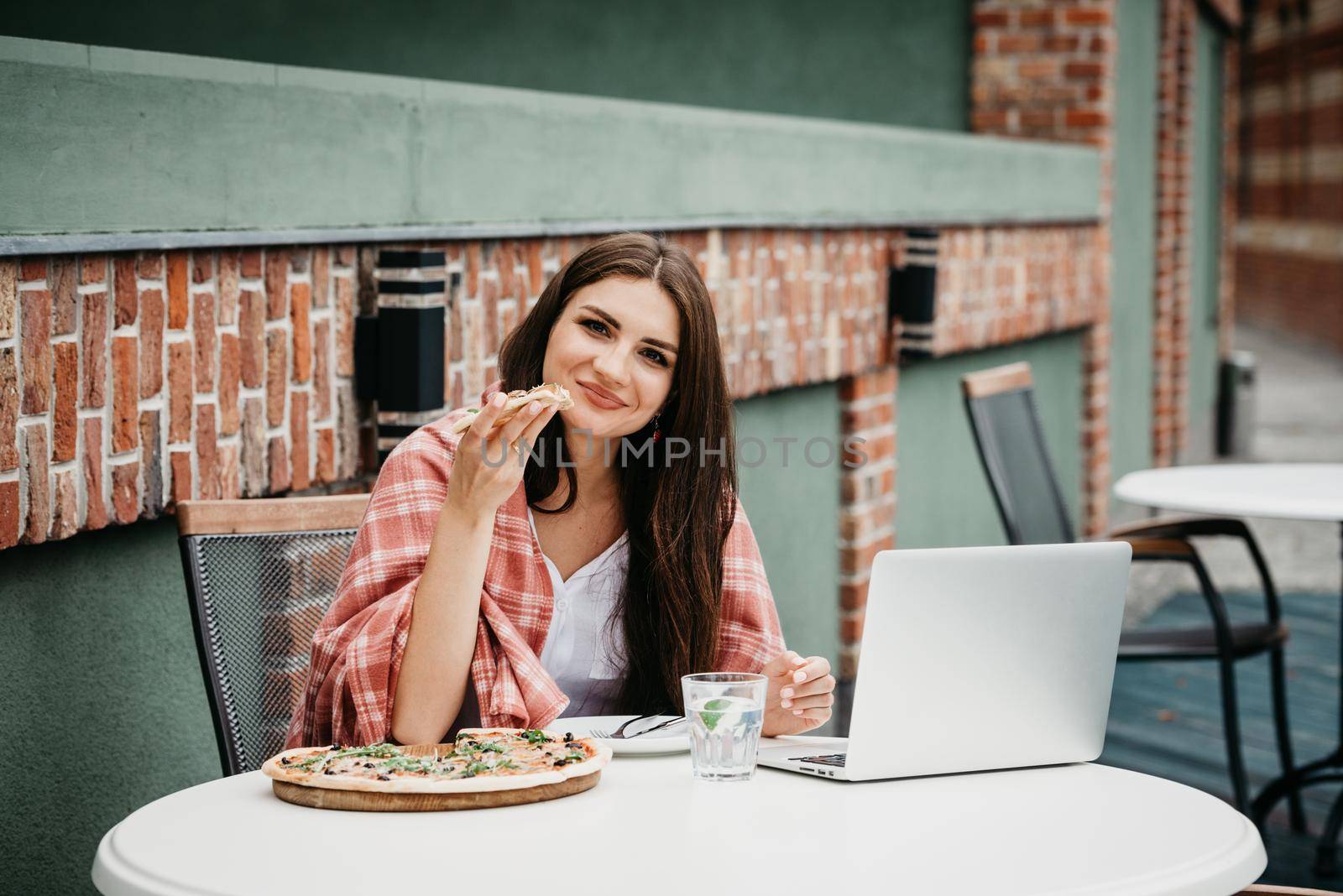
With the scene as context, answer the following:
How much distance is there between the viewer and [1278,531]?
29.9 feet

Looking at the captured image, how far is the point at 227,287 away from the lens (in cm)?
271

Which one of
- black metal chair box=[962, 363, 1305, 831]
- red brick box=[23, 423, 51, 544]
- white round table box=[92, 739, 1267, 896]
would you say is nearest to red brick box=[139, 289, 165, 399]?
red brick box=[23, 423, 51, 544]

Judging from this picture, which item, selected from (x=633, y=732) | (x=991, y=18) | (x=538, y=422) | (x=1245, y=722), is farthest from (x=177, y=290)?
(x=991, y=18)

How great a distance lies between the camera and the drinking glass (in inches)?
70.3

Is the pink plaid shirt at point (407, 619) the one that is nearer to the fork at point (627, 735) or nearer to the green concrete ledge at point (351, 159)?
the fork at point (627, 735)

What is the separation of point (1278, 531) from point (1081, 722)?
783 cm

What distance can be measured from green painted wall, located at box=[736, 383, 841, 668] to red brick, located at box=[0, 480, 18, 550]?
8.35 feet

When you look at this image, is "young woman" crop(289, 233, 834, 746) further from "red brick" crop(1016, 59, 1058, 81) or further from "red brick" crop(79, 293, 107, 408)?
"red brick" crop(1016, 59, 1058, 81)

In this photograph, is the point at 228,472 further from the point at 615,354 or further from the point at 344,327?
the point at 615,354

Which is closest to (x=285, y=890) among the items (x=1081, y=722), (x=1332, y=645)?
(x=1081, y=722)

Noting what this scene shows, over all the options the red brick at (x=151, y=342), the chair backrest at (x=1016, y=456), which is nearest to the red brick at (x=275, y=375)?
the red brick at (x=151, y=342)

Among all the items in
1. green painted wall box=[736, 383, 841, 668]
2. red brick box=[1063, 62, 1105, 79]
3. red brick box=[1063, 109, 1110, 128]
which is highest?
red brick box=[1063, 62, 1105, 79]

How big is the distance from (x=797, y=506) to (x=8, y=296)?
3068 millimetres

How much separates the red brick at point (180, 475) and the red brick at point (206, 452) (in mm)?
26
